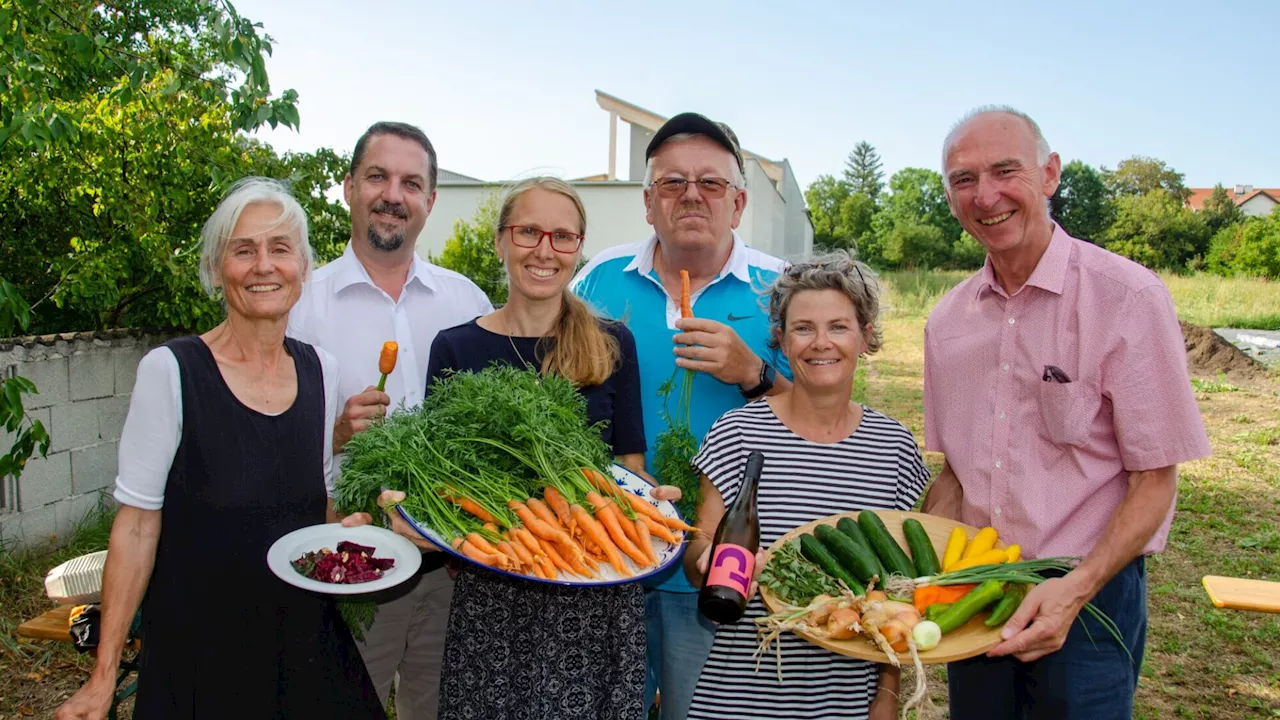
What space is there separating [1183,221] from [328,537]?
78.1 meters

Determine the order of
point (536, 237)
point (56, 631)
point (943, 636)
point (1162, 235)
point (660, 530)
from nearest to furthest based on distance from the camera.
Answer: point (943, 636) → point (660, 530) → point (536, 237) → point (56, 631) → point (1162, 235)

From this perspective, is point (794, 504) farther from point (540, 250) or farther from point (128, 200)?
point (128, 200)

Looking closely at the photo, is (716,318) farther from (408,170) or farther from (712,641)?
(408,170)

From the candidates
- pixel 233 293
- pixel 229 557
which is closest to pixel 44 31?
pixel 233 293

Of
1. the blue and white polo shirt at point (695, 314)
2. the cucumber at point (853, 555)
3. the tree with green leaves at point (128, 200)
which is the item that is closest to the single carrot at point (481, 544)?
the blue and white polo shirt at point (695, 314)

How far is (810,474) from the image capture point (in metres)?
2.97

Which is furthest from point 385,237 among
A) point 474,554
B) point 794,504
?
point 794,504

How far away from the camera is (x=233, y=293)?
278cm

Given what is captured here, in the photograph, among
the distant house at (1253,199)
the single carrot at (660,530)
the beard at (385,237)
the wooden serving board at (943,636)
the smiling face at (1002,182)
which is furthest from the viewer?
the distant house at (1253,199)

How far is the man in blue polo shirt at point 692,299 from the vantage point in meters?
3.23

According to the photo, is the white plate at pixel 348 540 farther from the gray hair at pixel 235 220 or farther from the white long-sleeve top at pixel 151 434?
the gray hair at pixel 235 220

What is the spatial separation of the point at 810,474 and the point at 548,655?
1.09 meters

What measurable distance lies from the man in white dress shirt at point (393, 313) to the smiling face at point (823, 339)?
171cm

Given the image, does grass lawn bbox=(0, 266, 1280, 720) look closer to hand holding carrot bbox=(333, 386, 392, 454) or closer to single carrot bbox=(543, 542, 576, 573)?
single carrot bbox=(543, 542, 576, 573)
